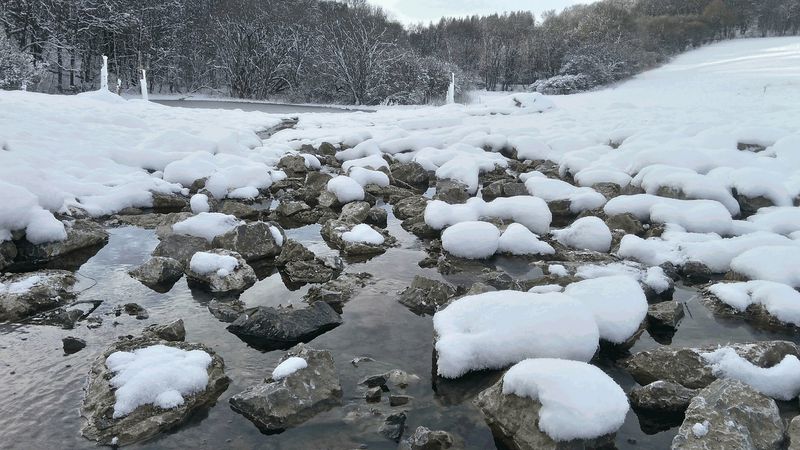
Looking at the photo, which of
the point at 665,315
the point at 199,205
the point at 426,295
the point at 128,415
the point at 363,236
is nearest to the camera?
the point at 128,415

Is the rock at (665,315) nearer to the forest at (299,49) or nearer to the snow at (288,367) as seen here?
the snow at (288,367)

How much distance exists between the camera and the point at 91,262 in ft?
20.7

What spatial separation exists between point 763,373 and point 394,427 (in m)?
2.91

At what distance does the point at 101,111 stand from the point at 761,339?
557 inches

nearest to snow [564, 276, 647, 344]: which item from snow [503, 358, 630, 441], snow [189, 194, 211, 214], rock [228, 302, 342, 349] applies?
snow [503, 358, 630, 441]

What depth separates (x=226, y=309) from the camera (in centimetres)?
505

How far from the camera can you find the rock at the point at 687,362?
4.09m

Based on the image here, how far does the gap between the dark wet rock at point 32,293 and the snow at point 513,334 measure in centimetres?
376

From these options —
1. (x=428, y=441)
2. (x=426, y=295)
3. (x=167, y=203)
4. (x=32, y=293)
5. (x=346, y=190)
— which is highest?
(x=346, y=190)

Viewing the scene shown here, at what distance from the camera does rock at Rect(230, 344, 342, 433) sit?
11.6 ft

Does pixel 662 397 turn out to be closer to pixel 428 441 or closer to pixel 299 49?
pixel 428 441

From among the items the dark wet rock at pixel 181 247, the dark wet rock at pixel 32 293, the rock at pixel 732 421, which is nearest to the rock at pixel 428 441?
the rock at pixel 732 421

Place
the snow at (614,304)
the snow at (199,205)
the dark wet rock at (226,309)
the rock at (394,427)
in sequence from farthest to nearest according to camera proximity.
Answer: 1. the snow at (199,205)
2. the dark wet rock at (226,309)
3. the snow at (614,304)
4. the rock at (394,427)

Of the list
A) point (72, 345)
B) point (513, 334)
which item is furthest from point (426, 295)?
point (72, 345)
